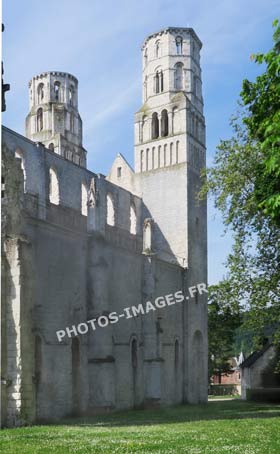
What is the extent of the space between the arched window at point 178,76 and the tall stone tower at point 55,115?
1292 cm

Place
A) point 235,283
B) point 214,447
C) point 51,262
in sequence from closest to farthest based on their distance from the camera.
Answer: point 214,447 → point 235,283 → point 51,262

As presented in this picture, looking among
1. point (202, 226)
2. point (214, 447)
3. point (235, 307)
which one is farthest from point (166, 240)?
point (214, 447)

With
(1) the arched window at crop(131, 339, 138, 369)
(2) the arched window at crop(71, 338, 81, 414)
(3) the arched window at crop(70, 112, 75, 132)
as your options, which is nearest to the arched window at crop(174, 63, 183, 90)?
(3) the arched window at crop(70, 112, 75, 132)

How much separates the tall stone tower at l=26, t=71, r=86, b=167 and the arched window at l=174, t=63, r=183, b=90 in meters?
12.9

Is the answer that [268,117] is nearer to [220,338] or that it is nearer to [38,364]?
[38,364]

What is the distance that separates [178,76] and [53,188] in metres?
13.4

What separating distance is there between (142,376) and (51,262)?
988cm

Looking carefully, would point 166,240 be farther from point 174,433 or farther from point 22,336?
point 174,433

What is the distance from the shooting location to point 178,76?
141ft

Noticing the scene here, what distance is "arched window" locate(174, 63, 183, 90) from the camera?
42906 mm

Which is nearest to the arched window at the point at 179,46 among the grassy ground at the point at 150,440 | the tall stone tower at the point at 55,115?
the tall stone tower at the point at 55,115

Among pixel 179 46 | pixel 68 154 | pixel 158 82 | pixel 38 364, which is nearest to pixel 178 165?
pixel 158 82

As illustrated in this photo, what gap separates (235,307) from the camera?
2366 centimetres

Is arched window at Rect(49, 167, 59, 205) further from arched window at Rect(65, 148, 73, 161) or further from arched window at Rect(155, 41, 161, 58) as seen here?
arched window at Rect(65, 148, 73, 161)
